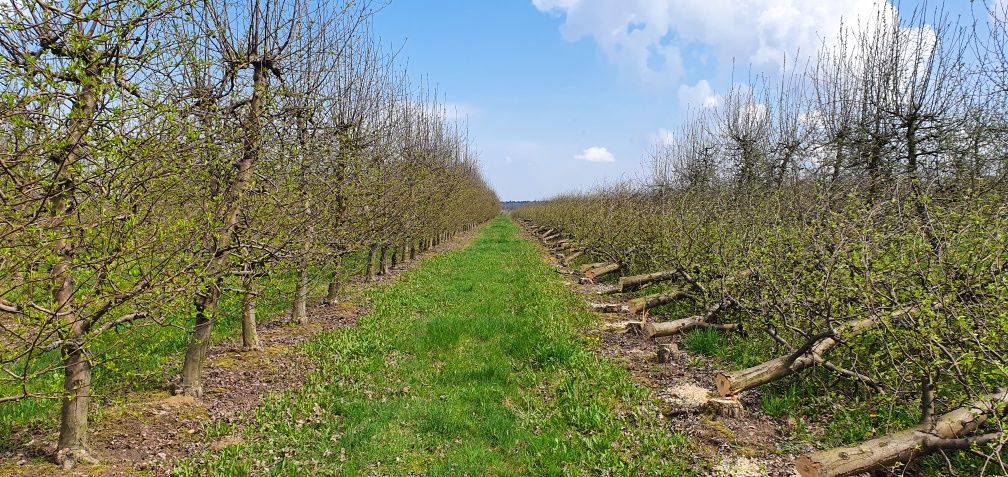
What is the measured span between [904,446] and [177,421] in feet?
22.0

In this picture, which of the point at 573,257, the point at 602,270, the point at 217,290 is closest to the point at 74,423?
the point at 217,290

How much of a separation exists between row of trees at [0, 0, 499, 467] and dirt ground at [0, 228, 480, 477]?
0.25 metres

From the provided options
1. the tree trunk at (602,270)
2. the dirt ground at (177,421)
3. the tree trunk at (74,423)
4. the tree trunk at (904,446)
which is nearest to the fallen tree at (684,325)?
the tree trunk at (904,446)

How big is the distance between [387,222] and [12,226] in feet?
31.5

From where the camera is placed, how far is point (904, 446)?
13.3ft

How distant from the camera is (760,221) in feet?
30.3

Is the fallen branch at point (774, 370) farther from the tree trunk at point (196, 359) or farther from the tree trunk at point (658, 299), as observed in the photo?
the tree trunk at point (196, 359)

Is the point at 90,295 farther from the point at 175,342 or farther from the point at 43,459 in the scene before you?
the point at 175,342

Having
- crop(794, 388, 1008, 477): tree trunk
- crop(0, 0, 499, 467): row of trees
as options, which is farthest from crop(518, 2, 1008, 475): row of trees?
crop(0, 0, 499, 467): row of trees

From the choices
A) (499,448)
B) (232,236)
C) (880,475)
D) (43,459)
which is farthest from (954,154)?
(43,459)

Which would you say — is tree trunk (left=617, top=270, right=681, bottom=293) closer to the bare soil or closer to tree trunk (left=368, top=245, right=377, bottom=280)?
the bare soil

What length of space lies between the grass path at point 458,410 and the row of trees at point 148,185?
4.60ft

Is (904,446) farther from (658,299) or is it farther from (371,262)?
(371,262)

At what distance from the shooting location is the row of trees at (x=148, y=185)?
10.2 ft
